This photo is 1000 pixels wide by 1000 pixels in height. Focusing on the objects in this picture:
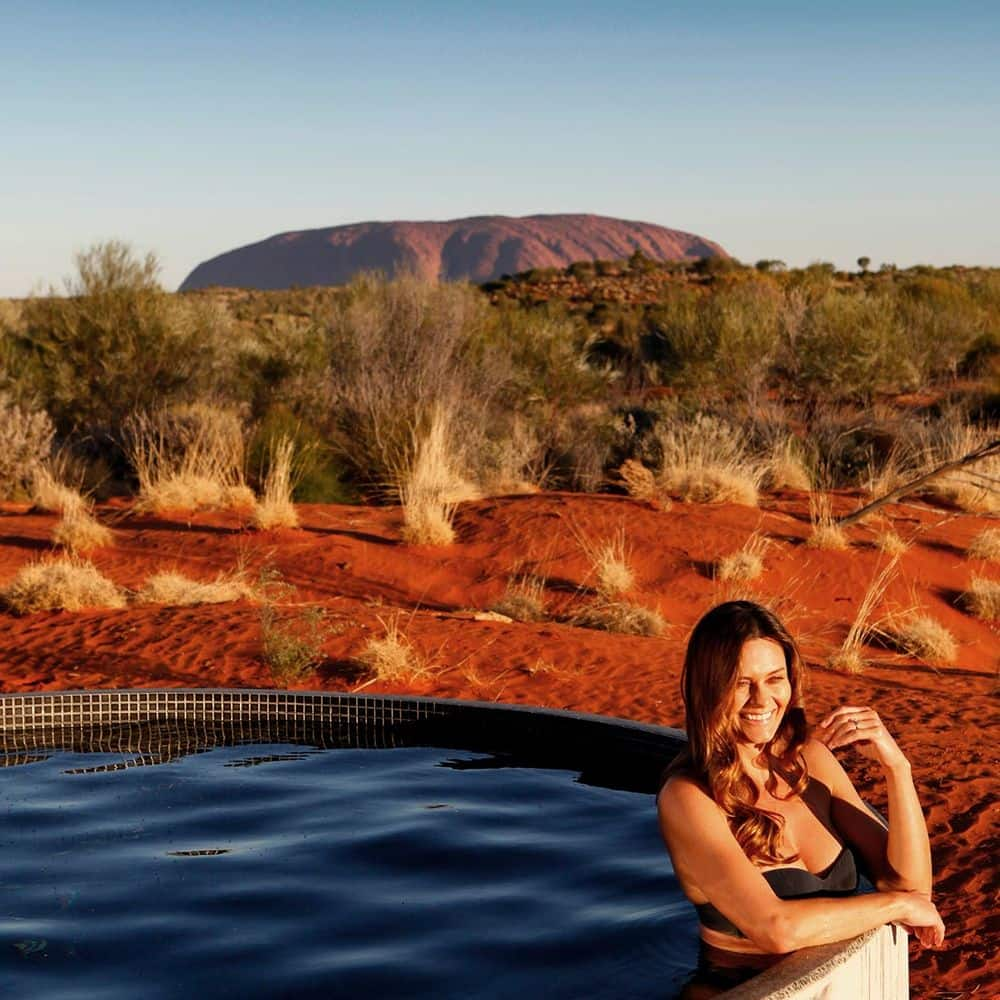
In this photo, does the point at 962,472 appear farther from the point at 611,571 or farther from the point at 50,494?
the point at 50,494

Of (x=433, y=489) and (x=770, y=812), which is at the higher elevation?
(x=433, y=489)

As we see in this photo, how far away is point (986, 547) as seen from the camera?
562 inches

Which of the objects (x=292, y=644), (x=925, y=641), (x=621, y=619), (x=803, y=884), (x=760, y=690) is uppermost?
(x=760, y=690)

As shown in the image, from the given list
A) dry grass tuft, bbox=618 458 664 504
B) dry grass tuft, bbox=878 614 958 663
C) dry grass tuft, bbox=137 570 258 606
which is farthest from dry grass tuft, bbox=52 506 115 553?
dry grass tuft, bbox=878 614 958 663

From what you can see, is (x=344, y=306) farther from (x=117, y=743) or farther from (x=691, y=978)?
(x=691, y=978)

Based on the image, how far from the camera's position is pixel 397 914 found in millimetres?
4898

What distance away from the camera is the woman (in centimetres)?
341

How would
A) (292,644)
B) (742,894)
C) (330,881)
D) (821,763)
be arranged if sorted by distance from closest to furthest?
(742,894), (821,763), (330,881), (292,644)

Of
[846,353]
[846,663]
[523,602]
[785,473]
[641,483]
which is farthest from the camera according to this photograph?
[846,353]

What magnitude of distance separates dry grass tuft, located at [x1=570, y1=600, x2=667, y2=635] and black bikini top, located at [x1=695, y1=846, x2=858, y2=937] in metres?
7.63

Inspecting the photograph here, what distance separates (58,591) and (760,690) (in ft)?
27.7

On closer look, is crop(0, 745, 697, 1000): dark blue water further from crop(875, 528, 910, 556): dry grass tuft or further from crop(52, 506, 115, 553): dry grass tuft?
crop(875, 528, 910, 556): dry grass tuft

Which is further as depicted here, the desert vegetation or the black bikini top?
the desert vegetation

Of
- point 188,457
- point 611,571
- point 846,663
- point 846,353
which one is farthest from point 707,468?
point 846,353
